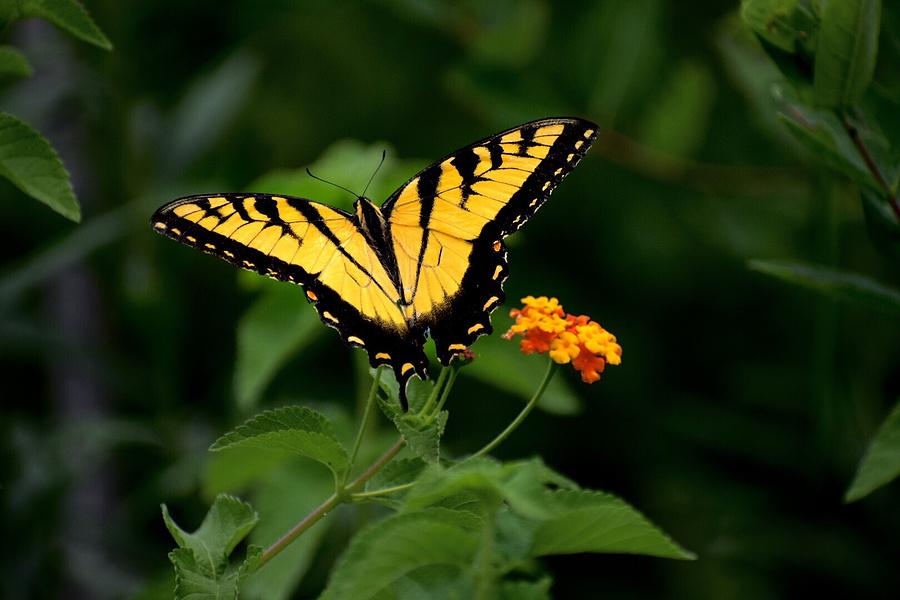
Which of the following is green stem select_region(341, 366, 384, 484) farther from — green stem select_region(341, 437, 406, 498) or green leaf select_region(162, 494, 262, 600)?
green leaf select_region(162, 494, 262, 600)

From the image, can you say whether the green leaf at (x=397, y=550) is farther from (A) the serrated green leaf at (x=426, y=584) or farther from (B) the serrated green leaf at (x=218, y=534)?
(B) the serrated green leaf at (x=218, y=534)

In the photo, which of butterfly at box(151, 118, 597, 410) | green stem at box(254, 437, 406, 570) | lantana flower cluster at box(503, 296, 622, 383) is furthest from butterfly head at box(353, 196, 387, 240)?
green stem at box(254, 437, 406, 570)

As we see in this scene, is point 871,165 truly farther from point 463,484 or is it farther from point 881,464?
point 463,484

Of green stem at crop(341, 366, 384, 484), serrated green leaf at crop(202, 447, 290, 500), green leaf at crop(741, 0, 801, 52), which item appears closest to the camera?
green stem at crop(341, 366, 384, 484)

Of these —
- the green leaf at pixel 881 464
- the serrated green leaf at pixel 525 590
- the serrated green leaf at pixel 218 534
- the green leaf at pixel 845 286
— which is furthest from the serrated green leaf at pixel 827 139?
the serrated green leaf at pixel 218 534

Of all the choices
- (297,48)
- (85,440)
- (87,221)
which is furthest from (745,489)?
(297,48)

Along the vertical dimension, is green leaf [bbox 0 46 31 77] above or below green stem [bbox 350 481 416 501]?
above

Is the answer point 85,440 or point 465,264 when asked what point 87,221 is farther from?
point 465,264

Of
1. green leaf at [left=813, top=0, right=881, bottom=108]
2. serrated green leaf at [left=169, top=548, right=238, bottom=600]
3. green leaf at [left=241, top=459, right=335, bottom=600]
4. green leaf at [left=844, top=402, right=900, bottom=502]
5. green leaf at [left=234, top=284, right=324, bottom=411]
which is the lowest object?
green leaf at [left=241, top=459, right=335, bottom=600]
